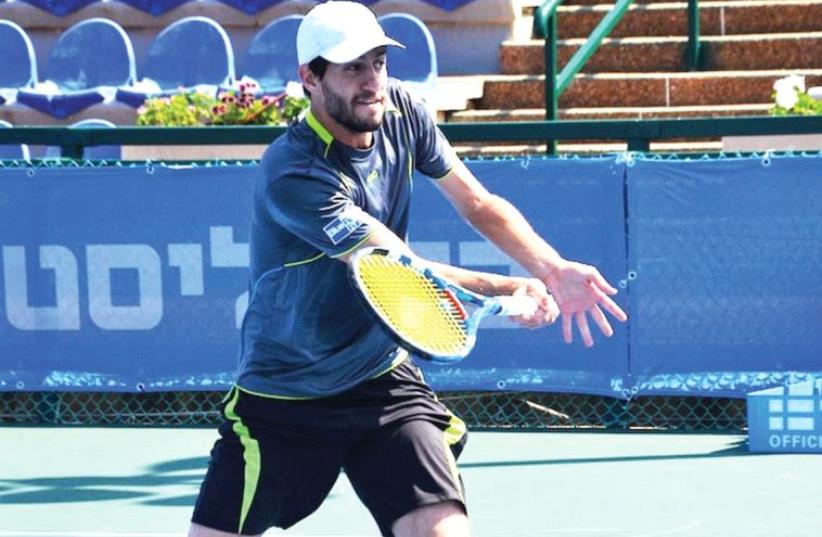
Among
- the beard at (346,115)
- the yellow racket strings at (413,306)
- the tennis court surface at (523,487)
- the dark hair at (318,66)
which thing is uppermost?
the dark hair at (318,66)

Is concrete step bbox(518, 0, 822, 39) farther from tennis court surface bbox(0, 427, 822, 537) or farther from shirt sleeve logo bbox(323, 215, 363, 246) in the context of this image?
shirt sleeve logo bbox(323, 215, 363, 246)

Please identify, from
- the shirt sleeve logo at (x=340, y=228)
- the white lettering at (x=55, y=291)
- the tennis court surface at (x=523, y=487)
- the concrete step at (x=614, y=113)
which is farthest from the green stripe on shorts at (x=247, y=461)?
the concrete step at (x=614, y=113)

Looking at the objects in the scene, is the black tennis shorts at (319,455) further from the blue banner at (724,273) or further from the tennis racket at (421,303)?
the blue banner at (724,273)

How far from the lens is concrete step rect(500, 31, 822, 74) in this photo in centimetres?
1195

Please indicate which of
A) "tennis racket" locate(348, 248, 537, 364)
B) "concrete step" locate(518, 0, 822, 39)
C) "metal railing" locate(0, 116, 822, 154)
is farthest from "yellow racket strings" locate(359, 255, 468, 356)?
"concrete step" locate(518, 0, 822, 39)

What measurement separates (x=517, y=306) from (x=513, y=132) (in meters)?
4.80

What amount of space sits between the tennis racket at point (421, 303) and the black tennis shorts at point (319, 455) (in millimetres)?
414

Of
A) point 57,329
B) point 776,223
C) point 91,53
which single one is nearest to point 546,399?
point 776,223

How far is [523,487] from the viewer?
24.2 feet

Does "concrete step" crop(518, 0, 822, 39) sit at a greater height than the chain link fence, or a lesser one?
greater

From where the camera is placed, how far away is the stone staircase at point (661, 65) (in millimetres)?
11812

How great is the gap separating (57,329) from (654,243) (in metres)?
3.05

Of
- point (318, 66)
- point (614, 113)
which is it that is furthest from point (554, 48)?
point (318, 66)

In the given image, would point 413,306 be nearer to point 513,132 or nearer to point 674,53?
point 513,132
